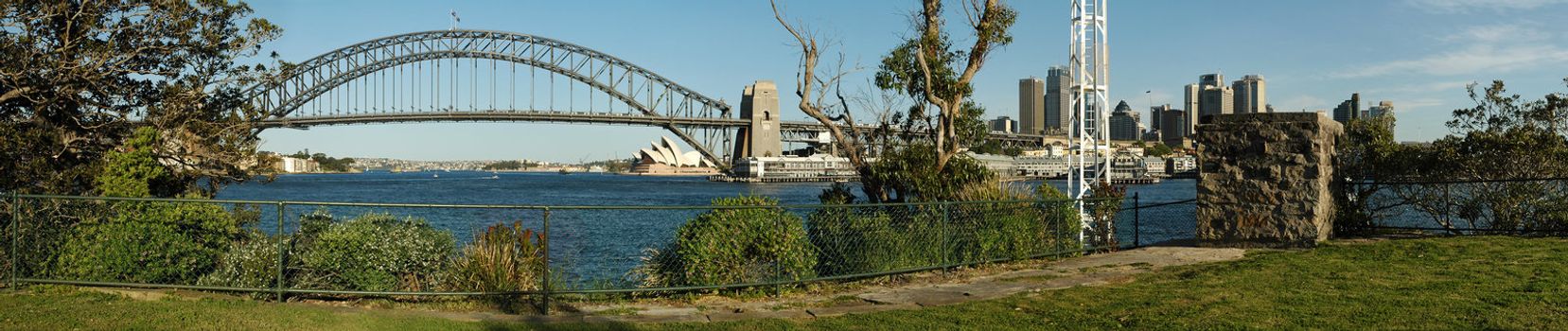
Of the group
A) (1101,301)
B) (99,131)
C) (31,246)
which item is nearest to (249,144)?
(99,131)

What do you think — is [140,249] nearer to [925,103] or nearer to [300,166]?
[925,103]

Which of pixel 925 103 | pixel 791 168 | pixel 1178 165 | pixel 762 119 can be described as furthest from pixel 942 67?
pixel 1178 165

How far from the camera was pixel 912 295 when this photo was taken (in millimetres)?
9219

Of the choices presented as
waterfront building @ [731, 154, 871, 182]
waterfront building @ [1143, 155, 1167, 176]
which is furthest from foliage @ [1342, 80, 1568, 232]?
waterfront building @ [1143, 155, 1167, 176]

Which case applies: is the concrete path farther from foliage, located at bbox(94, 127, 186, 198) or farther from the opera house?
the opera house

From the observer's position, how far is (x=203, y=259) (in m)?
9.73

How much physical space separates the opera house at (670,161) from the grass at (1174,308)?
123m

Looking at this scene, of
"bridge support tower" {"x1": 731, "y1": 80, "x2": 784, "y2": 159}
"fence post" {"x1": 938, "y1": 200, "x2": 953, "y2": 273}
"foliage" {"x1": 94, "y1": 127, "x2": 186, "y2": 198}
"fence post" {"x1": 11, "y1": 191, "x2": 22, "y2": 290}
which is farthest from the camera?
"bridge support tower" {"x1": 731, "y1": 80, "x2": 784, "y2": 159}

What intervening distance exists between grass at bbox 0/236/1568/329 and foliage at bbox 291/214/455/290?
0.68m

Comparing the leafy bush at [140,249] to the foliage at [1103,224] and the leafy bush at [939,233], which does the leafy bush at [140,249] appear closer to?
the leafy bush at [939,233]

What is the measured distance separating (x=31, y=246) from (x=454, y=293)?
4.24 metres

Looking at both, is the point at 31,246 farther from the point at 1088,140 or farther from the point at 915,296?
the point at 1088,140

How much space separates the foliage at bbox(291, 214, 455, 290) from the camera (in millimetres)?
9359

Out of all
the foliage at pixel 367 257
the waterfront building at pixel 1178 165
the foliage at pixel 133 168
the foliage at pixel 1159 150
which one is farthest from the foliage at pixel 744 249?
the foliage at pixel 1159 150
